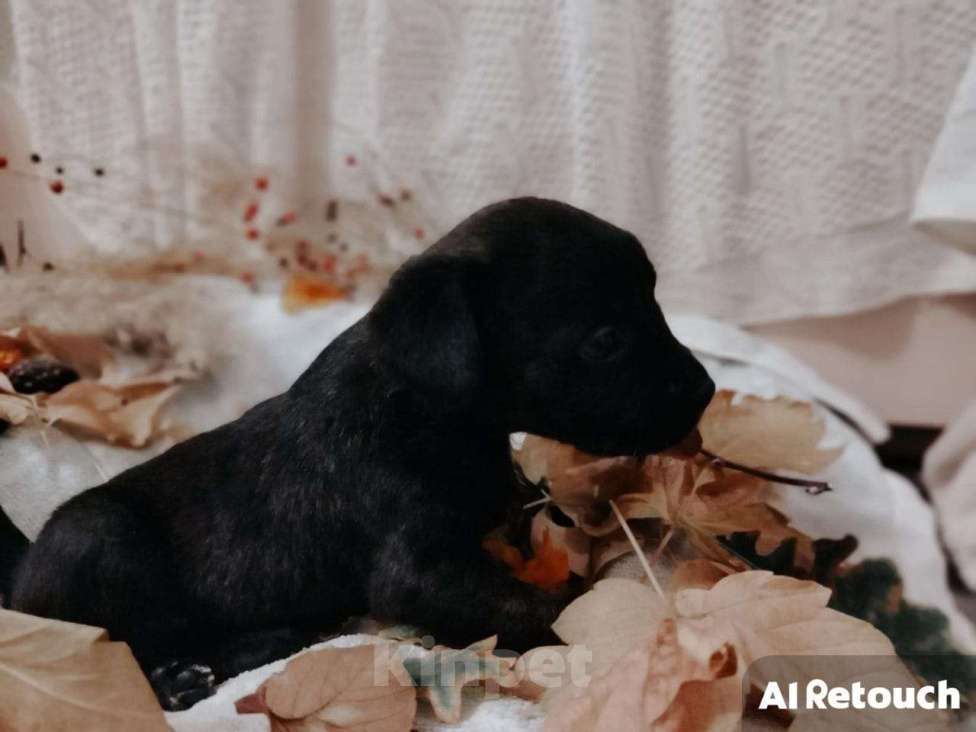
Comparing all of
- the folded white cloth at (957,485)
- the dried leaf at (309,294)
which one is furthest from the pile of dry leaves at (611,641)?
the folded white cloth at (957,485)

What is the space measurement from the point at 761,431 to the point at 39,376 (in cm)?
47

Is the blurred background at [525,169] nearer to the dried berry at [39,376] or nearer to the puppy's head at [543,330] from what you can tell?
the dried berry at [39,376]

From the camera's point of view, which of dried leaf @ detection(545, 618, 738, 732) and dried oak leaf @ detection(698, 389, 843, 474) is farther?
dried oak leaf @ detection(698, 389, 843, 474)

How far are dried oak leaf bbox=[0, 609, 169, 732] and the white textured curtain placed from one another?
416 mm

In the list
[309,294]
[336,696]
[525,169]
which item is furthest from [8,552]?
[525,169]

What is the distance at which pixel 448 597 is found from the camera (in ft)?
1.60

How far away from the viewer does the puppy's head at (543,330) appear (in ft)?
1.51

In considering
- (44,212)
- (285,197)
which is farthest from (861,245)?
(44,212)

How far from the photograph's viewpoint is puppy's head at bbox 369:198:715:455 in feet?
1.51

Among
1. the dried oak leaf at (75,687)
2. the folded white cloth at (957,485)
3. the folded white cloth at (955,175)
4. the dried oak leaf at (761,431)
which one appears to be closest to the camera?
the dried oak leaf at (75,687)

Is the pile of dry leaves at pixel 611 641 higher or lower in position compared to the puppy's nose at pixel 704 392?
lower

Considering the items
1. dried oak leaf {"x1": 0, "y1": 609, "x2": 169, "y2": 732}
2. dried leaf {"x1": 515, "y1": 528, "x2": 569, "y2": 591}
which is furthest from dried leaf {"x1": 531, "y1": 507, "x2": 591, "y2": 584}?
dried oak leaf {"x1": 0, "y1": 609, "x2": 169, "y2": 732}

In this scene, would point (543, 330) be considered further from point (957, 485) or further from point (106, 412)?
point (957, 485)

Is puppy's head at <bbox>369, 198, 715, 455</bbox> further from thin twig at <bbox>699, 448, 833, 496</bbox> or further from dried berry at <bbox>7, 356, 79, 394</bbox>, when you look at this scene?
dried berry at <bbox>7, 356, 79, 394</bbox>
